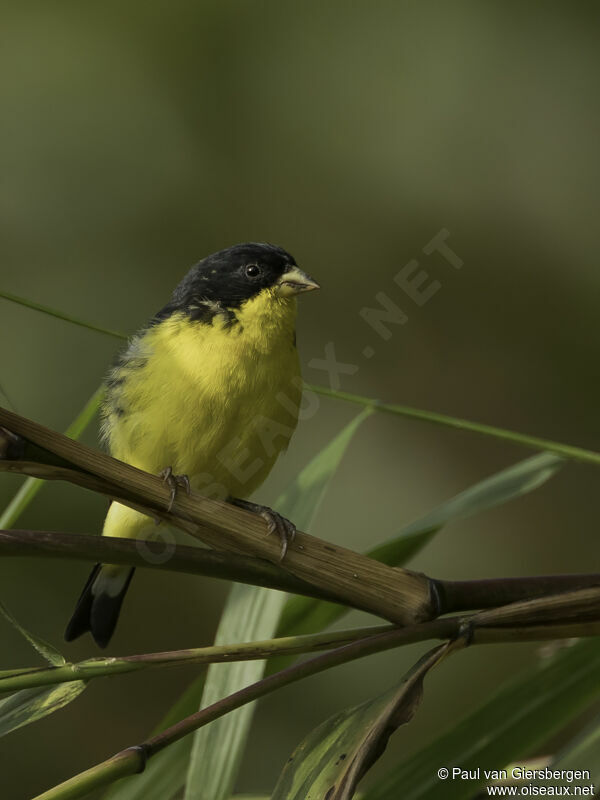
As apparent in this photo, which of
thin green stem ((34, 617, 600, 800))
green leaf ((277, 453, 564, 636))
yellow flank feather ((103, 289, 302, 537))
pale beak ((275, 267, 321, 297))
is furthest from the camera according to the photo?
pale beak ((275, 267, 321, 297))

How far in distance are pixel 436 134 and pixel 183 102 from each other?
1.24 meters

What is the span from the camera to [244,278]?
2559 mm

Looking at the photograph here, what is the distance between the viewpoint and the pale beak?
250 centimetres

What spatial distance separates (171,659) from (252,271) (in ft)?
4.77

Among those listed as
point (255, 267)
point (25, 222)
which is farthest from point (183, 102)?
point (255, 267)

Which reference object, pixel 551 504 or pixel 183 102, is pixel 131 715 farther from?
pixel 183 102

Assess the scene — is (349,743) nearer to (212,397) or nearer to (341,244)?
(212,397)

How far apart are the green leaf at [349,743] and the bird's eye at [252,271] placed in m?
1.39

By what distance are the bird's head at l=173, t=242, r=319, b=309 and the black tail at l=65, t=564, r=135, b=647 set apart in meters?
0.74

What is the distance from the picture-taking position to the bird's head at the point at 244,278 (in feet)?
8.22

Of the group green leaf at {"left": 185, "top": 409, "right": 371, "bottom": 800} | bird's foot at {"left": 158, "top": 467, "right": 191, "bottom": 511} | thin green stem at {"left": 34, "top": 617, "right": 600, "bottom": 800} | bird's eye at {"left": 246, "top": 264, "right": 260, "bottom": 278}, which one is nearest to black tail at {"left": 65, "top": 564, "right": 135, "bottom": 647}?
bird's foot at {"left": 158, "top": 467, "right": 191, "bottom": 511}

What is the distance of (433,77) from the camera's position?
434 cm
